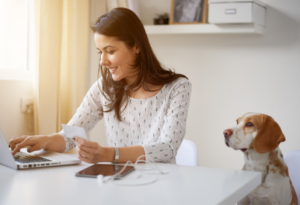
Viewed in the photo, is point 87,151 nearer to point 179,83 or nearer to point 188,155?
point 179,83

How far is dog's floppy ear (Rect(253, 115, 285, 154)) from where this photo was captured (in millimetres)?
1187

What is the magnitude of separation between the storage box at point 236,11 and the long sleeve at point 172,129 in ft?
2.78

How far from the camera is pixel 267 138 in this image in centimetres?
119

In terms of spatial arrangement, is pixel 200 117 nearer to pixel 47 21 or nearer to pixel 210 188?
pixel 47 21

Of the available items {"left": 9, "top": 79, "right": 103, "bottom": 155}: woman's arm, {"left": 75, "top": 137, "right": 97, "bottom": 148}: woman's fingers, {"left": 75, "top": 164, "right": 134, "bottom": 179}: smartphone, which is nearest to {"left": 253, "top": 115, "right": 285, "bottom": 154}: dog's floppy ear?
{"left": 75, "top": 164, "right": 134, "bottom": 179}: smartphone

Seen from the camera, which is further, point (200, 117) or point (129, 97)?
point (200, 117)

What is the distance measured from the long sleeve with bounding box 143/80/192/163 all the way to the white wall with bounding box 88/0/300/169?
103 cm

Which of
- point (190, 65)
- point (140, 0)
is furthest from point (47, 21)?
point (190, 65)

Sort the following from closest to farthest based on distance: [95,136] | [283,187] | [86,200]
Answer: [86,200]
[283,187]
[95,136]

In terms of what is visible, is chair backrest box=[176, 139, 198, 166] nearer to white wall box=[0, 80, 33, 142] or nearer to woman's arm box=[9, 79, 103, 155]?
woman's arm box=[9, 79, 103, 155]

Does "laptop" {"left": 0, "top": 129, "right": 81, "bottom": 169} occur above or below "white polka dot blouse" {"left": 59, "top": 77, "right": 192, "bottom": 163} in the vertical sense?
below

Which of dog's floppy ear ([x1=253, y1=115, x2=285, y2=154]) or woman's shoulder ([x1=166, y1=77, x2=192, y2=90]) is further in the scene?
woman's shoulder ([x1=166, y1=77, x2=192, y2=90])

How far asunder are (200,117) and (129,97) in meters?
1.06

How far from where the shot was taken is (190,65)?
250 centimetres
